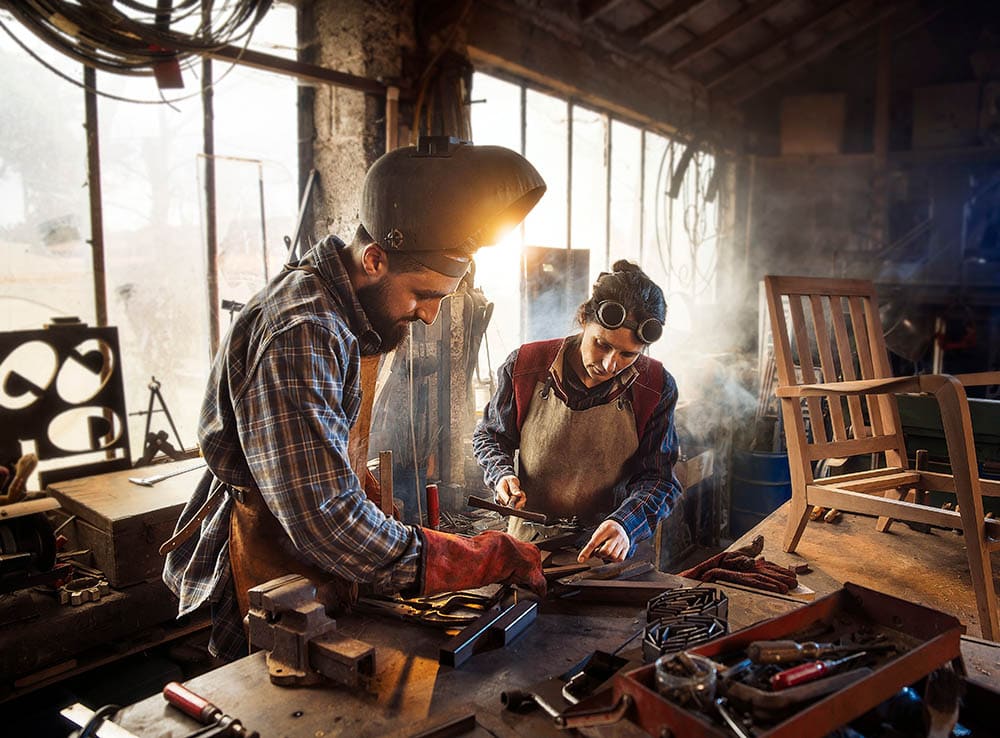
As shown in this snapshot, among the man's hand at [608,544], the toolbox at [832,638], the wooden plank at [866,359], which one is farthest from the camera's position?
the wooden plank at [866,359]

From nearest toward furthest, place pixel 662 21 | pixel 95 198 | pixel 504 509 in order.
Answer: pixel 504 509, pixel 95 198, pixel 662 21

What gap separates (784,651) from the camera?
1.50 meters

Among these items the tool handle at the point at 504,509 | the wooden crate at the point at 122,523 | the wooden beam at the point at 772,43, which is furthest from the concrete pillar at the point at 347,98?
the wooden beam at the point at 772,43

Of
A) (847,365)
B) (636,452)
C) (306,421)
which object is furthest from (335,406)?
(847,365)

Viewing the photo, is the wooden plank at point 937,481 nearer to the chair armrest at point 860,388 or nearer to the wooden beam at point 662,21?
the chair armrest at point 860,388

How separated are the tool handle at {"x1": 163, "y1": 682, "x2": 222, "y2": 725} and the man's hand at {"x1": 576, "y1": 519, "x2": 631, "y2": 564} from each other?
3.88 feet

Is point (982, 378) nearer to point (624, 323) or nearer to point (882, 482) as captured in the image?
point (882, 482)

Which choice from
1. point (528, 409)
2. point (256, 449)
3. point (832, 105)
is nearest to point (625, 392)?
point (528, 409)

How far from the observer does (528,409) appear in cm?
319

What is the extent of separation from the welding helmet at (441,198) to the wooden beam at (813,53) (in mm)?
8585

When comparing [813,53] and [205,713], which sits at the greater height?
[813,53]

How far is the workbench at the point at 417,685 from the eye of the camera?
1448 millimetres

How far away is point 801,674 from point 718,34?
7569mm

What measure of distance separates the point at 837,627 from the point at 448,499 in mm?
3328
